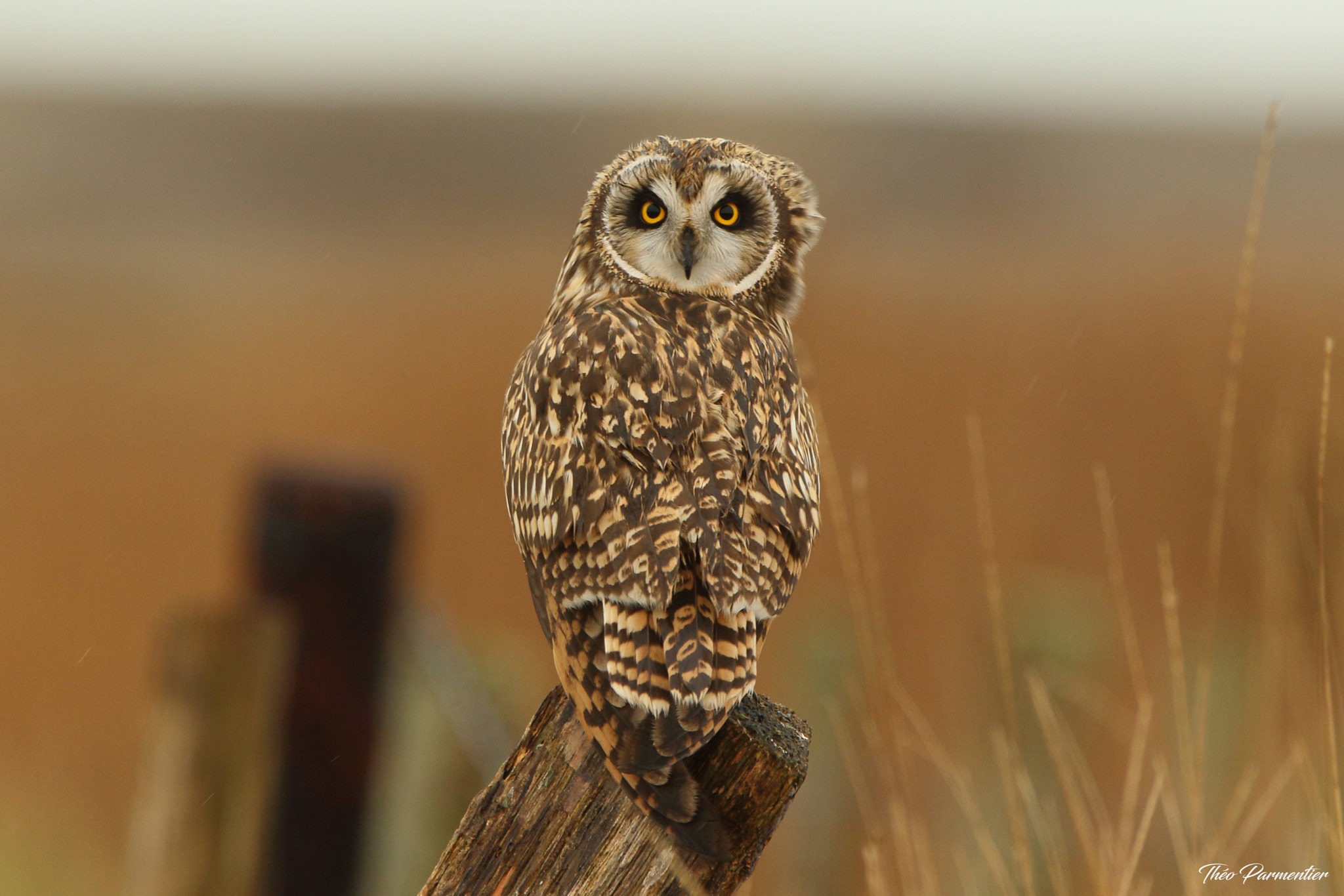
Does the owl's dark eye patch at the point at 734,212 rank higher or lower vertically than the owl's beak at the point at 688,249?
higher

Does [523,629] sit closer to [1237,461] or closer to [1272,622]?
[1237,461]

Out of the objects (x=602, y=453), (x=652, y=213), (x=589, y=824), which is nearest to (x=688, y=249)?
(x=652, y=213)

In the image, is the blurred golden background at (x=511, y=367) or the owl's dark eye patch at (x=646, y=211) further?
the blurred golden background at (x=511, y=367)

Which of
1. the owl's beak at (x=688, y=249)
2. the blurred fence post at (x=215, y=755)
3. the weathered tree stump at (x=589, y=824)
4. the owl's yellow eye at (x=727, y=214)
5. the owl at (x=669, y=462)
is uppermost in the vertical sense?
the owl's yellow eye at (x=727, y=214)

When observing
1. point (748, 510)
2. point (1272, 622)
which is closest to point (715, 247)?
point (748, 510)

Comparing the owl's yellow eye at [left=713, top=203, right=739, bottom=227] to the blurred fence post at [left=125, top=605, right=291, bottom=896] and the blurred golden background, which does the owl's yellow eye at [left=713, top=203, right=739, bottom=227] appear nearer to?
the blurred golden background

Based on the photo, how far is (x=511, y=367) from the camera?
11531mm

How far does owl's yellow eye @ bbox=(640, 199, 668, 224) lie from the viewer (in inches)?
124

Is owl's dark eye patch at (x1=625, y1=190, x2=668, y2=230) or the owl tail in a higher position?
owl's dark eye patch at (x1=625, y1=190, x2=668, y2=230)

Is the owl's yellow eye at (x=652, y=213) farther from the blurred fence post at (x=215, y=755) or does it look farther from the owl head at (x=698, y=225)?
the blurred fence post at (x=215, y=755)

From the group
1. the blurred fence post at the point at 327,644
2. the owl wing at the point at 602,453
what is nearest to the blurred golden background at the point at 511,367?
the blurred fence post at the point at 327,644

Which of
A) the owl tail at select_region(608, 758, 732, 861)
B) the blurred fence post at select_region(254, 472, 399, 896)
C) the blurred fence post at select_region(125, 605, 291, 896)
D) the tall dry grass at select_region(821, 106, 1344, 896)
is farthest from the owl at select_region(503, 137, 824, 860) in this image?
the blurred fence post at select_region(125, 605, 291, 896)

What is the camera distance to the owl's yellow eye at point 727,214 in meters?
3.17

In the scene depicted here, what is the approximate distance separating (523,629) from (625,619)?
302 inches
